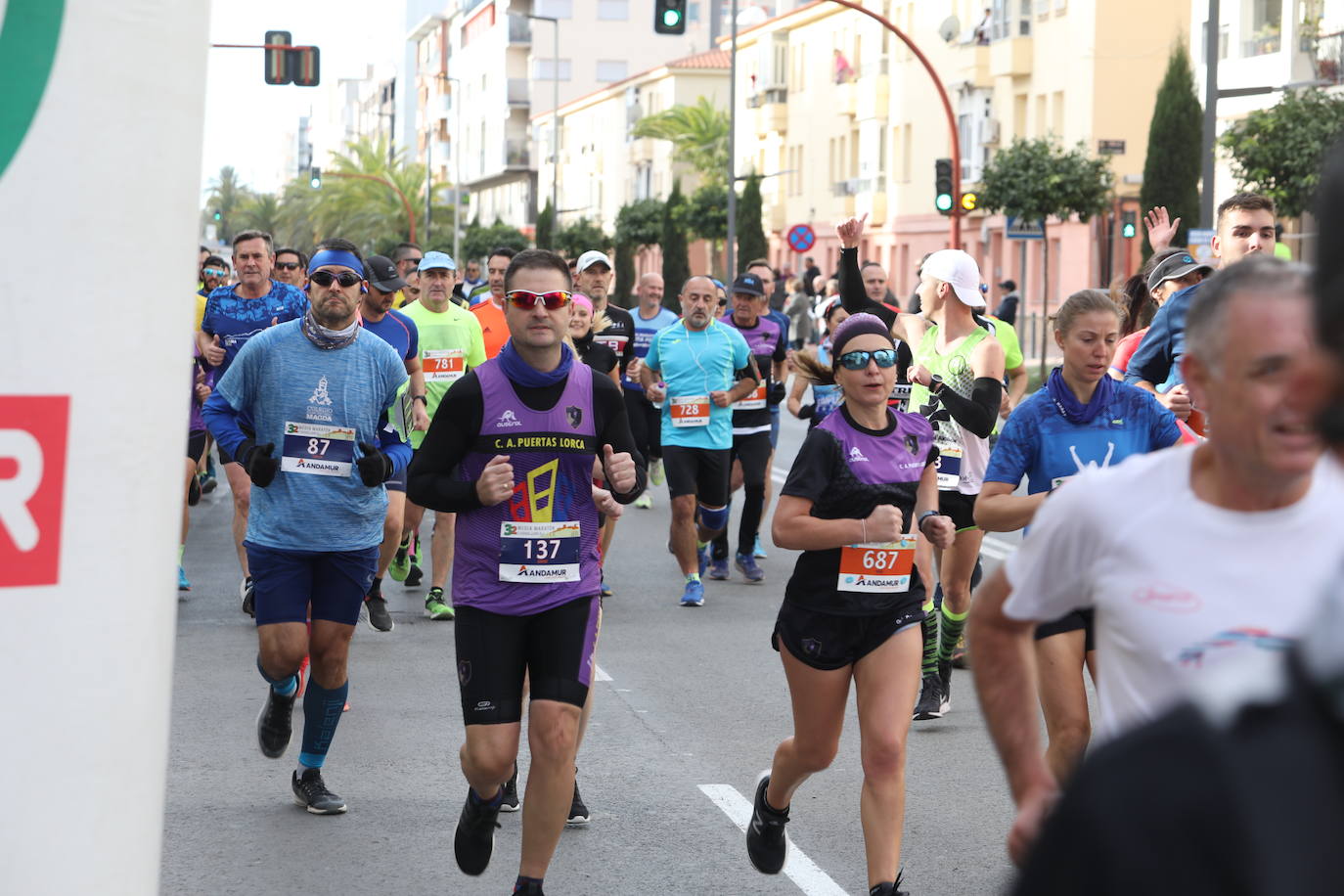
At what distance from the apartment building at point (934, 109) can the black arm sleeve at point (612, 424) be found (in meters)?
31.8

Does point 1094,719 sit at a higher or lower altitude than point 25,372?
lower

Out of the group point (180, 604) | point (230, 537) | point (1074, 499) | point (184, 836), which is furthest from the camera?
point (230, 537)

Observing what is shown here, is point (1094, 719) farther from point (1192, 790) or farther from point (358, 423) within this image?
point (1192, 790)

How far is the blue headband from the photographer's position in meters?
7.41

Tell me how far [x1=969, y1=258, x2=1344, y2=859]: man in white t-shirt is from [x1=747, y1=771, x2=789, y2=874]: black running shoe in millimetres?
3165

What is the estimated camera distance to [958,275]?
880 cm

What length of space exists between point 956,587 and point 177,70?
6.31 m

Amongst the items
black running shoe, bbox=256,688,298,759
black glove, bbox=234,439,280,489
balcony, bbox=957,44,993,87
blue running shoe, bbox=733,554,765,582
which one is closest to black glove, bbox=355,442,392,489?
black glove, bbox=234,439,280,489

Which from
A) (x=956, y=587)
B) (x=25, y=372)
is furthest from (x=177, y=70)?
(x=956, y=587)

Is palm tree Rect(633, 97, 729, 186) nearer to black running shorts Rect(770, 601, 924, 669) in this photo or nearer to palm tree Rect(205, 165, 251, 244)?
black running shorts Rect(770, 601, 924, 669)

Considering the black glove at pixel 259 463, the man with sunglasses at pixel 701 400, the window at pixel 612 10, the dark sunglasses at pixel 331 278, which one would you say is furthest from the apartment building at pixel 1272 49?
the window at pixel 612 10

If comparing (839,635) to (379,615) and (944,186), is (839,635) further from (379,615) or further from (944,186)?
(944,186)

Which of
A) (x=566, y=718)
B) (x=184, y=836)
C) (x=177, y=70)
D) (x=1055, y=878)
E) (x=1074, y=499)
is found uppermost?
(x=177, y=70)

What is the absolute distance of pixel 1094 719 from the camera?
30.8 feet
